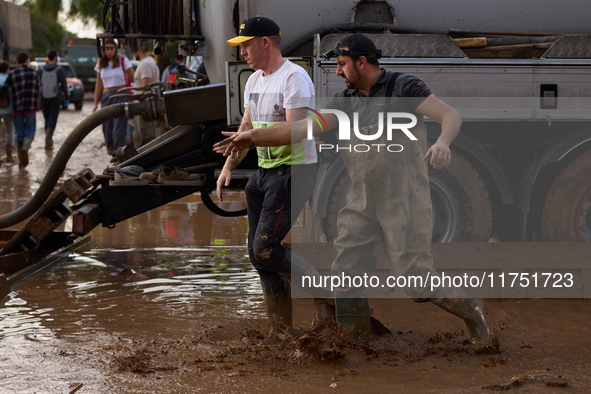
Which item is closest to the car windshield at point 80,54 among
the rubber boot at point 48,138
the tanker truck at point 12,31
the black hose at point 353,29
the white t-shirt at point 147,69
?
the tanker truck at point 12,31

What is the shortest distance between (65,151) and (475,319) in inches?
157

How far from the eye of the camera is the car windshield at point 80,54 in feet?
114

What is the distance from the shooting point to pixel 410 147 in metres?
3.91

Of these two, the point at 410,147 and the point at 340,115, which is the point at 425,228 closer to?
the point at 410,147

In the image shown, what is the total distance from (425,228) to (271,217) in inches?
33.3

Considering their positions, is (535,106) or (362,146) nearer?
(362,146)

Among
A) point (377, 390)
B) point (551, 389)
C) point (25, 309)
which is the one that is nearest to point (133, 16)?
point (25, 309)

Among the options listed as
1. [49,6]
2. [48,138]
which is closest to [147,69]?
[48,138]

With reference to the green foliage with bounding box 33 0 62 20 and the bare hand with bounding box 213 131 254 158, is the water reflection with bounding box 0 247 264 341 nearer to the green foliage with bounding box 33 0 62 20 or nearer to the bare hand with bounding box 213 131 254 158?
the bare hand with bounding box 213 131 254 158

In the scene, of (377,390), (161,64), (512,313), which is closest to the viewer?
(377,390)

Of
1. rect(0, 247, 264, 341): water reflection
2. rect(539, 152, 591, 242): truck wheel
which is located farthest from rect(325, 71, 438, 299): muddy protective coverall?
rect(539, 152, 591, 242): truck wheel

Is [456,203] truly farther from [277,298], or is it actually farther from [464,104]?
[277,298]

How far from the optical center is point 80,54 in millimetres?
35125

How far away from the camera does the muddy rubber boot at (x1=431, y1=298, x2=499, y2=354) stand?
12.8 feet
